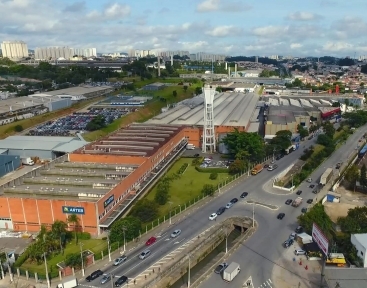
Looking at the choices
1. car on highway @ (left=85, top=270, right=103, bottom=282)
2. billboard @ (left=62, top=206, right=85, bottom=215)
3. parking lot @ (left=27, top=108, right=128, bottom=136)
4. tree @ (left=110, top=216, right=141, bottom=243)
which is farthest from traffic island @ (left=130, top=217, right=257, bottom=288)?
parking lot @ (left=27, top=108, right=128, bottom=136)

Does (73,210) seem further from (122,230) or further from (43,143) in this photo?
(43,143)

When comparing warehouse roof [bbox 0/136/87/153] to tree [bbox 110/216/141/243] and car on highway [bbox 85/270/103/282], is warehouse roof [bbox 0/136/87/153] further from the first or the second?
car on highway [bbox 85/270/103/282]

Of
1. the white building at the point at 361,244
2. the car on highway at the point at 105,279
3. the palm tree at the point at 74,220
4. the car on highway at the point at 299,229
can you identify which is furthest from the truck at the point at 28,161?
the white building at the point at 361,244

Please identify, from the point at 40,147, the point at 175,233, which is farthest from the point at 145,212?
the point at 40,147

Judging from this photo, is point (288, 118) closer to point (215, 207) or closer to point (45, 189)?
point (215, 207)

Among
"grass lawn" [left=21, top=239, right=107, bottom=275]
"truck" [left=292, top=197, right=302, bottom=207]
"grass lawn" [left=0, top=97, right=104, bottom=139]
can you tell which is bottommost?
"grass lawn" [left=21, top=239, right=107, bottom=275]

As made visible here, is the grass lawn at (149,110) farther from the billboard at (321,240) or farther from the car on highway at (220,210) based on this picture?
the billboard at (321,240)
